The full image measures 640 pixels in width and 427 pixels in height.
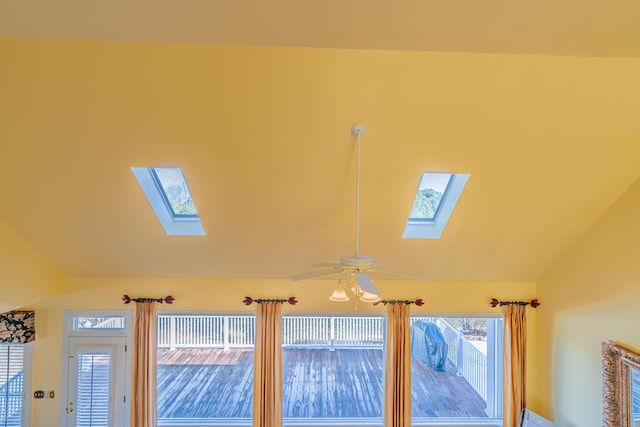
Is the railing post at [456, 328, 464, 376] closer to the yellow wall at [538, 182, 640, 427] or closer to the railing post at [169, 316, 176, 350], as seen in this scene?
the yellow wall at [538, 182, 640, 427]

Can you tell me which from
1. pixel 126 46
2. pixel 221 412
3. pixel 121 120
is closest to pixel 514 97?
pixel 126 46

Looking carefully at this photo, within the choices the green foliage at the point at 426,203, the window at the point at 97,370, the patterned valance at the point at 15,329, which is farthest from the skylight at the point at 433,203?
the patterned valance at the point at 15,329

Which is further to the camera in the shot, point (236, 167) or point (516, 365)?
point (516, 365)

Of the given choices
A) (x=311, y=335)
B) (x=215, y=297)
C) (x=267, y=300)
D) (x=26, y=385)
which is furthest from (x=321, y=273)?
(x=26, y=385)

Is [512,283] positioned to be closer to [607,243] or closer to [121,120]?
[607,243]

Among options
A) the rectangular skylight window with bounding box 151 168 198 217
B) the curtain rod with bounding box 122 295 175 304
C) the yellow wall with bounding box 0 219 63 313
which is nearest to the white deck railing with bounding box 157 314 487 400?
the curtain rod with bounding box 122 295 175 304

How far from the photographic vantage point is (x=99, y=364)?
5484mm

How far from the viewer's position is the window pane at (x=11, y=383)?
533cm

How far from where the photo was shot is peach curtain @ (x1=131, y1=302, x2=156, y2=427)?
531 cm

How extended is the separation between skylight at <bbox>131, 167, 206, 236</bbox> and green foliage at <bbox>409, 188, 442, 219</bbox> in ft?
8.78

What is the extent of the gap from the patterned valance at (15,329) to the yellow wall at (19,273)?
0.61 metres

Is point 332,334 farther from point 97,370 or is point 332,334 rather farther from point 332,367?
point 97,370

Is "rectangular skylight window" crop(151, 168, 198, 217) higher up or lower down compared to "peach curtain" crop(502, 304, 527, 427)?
higher up

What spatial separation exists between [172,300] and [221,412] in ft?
6.64
